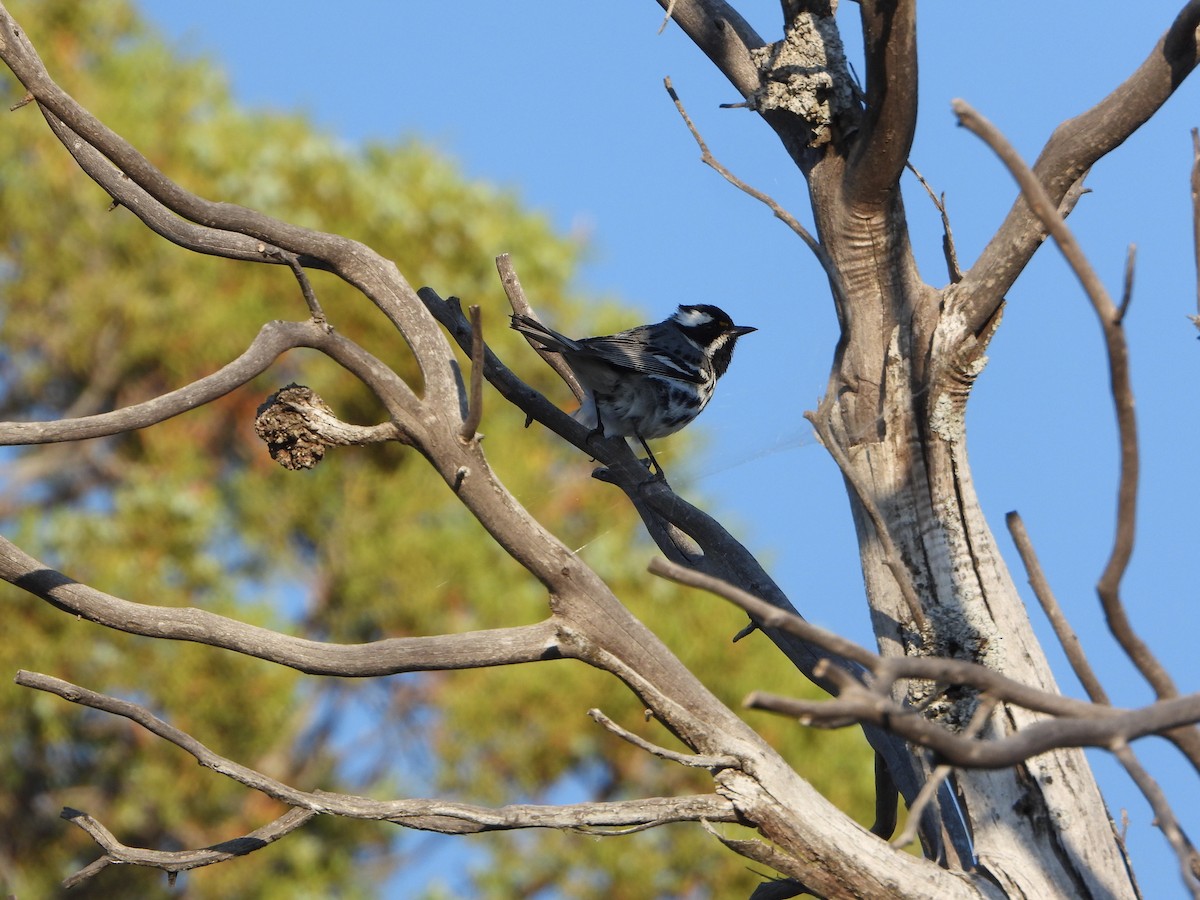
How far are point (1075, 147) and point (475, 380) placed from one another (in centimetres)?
136

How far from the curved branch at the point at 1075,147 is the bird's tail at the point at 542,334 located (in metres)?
1.16

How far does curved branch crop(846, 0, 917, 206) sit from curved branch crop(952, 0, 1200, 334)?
0.89ft

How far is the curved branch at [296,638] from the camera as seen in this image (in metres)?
2.60

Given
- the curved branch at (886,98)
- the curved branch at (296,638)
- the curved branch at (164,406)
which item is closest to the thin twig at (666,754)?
the curved branch at (296,638)

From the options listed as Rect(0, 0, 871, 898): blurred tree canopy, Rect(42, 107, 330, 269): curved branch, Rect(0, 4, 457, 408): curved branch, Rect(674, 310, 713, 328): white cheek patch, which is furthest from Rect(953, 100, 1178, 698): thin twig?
Rect(0, 0, 871, 898): blurred tree canopy

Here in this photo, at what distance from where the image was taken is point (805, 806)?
2.47 metres

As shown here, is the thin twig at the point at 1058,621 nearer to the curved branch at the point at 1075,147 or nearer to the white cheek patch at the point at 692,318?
the curved branch at the point at 1075,147

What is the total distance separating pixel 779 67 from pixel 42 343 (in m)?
9.13

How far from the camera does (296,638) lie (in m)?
2.64

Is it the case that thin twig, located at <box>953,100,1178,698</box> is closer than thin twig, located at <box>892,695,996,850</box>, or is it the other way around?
thin twig, located at <box>892,695,996,850</box>

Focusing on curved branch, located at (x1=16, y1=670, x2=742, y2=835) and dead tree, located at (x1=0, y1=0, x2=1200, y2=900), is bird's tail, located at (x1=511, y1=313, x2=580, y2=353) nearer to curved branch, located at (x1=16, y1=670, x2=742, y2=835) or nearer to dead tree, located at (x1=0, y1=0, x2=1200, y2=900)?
dead tree, located at (x1=0, y1=0, x2=1200, y2=900)

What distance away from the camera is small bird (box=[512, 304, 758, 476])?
13.1 ft

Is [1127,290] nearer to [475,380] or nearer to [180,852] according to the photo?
[475,380]

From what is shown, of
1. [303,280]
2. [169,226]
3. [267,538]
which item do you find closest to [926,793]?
[303,280]
